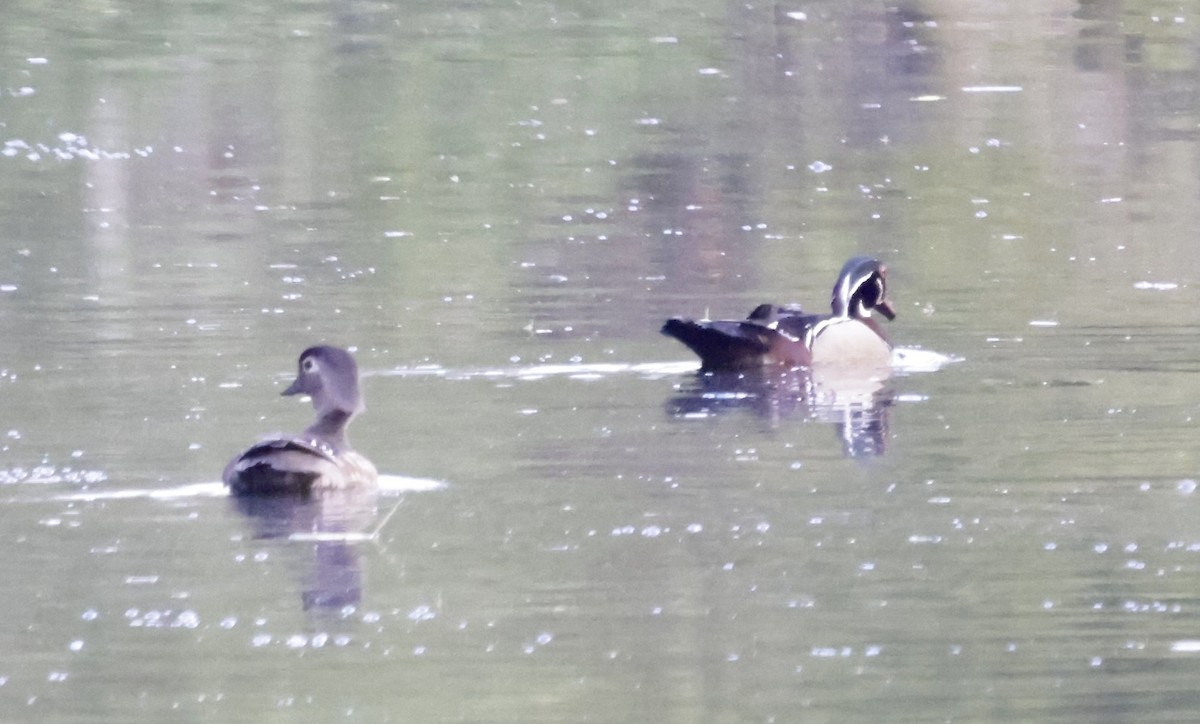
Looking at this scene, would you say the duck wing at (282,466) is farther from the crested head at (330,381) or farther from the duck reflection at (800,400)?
the duck reflection at (800,400)

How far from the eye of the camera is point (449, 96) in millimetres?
28062

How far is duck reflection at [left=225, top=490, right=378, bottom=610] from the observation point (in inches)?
343

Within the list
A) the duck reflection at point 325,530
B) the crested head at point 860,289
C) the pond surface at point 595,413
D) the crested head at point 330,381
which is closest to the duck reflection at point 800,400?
the pond surface at point 595,413

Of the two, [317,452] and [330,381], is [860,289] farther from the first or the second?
[317,452]

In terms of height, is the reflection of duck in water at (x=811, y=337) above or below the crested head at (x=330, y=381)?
below

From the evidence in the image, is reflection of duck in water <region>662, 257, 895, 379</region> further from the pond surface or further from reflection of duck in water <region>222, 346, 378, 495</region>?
reflection of duck in water <region>222, 346, 378, 495</region>

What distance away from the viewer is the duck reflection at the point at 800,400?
1174cm

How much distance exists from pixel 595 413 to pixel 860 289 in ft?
9.73

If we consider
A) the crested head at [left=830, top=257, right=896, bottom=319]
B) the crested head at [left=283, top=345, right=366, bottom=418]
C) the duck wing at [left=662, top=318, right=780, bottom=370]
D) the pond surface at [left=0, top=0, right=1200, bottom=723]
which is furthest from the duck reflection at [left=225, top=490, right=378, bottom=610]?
the crested head at [left=830, top=257, right=896, bottom=319]

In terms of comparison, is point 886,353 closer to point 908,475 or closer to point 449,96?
point 908,475

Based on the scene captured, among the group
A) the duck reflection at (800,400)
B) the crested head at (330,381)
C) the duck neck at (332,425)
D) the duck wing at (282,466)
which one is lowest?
the duck reflection at (800,400)

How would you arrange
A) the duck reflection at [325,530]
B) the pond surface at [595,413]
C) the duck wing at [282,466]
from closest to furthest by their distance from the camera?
the pond surface at [595,413]
the duck reflection at [325,530]
the duck wing at [282,466]

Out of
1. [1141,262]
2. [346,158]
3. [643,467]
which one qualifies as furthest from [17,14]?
[643,467]

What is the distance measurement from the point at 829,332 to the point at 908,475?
355 centimetres
